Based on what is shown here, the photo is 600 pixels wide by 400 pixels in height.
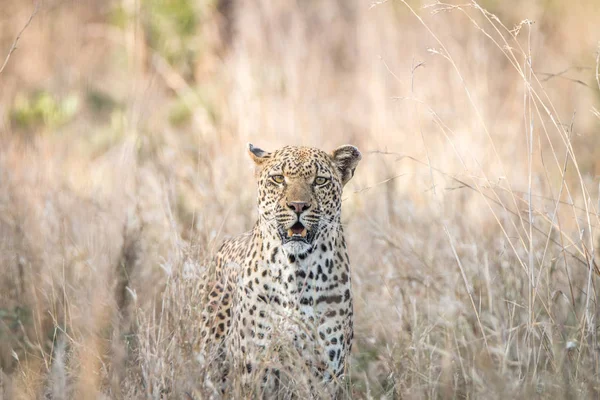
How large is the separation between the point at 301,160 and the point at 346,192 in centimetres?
332

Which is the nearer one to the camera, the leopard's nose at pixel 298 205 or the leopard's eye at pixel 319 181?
the leopard's nose at pixel 298 205

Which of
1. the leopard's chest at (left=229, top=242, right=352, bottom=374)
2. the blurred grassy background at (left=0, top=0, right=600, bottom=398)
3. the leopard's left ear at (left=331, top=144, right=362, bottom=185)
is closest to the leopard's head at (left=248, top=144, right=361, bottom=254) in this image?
the leopard's left ear at (left=331, top=144, right=362, bottom=185)

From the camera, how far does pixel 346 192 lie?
7645 millimetres

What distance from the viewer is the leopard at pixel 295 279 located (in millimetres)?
4074

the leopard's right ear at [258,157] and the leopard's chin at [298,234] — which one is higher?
the leopard's right ear at [258,157]

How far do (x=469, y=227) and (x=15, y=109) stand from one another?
17.2 feet

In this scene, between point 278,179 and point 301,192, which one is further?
point 278,179

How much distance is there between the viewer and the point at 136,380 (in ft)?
12.2

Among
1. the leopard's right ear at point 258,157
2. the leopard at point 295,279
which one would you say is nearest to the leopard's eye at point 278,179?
the leopard at point 295,279

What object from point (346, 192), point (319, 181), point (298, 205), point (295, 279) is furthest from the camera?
point (346, 192)

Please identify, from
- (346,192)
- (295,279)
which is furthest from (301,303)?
(346,192)

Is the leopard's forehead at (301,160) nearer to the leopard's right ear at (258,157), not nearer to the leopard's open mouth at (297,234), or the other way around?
the leopard's right ear at (258,157)

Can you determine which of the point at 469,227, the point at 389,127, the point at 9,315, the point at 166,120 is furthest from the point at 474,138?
the point at 9,315

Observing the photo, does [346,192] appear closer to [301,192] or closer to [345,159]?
[345,159]
